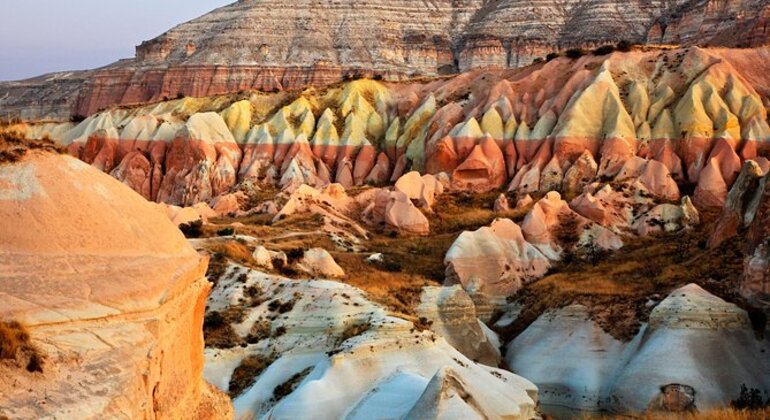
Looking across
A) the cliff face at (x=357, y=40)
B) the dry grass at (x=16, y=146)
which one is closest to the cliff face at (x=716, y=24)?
the cliff face at (x=357, y=40)

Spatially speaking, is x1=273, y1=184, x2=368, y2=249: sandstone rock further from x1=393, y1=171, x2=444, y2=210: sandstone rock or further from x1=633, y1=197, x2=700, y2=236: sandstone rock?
x1=633, y1=197, x2=700, y2=236: sandstone rock

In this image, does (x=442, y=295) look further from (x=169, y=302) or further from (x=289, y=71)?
(x=289, y=71)

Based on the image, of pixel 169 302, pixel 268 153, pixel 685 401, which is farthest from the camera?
pixel 268 153

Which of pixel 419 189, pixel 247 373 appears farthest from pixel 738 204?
pixel 419 189

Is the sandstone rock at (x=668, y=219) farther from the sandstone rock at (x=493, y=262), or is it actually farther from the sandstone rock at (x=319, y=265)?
the sandstone rock at (x=319, y=265)

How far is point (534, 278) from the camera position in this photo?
151 ft

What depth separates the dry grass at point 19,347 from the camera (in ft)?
33.3

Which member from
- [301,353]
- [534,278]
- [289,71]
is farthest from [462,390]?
[289,71]

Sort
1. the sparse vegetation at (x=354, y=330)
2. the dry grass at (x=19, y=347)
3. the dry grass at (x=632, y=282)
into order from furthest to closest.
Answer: the dry grass at (x=632, y=282) → the sparse vegetation at (x=354, y=330) → the dry grass at (x=19, y=347)

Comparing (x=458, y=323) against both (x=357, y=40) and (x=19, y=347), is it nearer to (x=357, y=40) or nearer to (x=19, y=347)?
(x=19, y=347)

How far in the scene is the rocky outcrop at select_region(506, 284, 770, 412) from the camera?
29.0 m

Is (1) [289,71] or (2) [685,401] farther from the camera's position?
(1) [289,71]

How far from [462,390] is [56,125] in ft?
261

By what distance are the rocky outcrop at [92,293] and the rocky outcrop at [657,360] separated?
1998cm
